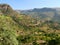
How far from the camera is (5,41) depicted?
51.4 m

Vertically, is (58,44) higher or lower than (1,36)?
lower

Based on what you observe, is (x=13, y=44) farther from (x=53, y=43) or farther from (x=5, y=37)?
(x=53, y=43)

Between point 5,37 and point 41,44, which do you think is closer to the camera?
point 5,37

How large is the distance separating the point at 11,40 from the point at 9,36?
1320mm

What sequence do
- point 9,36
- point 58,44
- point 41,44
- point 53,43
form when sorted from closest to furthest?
point 9,36
point 58,44
point 53,43
point 41,44

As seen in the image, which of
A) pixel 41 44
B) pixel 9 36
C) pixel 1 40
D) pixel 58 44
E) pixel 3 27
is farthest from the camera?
pixel 41 44

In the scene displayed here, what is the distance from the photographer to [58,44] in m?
93.1

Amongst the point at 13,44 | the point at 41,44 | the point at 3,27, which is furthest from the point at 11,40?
the point at 41,44

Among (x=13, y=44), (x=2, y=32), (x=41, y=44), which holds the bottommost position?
(x=41, y=44)

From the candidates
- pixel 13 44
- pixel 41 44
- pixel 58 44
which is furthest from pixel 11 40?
pixel 41 44

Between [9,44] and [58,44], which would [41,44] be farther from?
[9,44]

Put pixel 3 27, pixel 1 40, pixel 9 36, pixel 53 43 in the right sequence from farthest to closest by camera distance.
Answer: pixel 53 43 < pixel 3 27 < pixel 9 36 < pixel 1 40

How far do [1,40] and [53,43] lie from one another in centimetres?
5397

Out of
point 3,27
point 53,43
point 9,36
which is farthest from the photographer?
point 53,43
